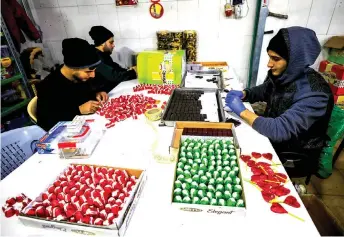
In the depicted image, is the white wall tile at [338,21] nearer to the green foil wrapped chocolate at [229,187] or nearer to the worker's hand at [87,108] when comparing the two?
the green foil wrapped chocolate at [229,187]

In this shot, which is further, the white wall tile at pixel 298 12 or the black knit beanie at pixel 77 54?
the white wall tile at pixel 298 12

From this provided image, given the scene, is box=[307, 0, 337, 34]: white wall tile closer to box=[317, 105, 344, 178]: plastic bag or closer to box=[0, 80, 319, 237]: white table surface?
box=[317, 105, 344, 178]: plastic bag

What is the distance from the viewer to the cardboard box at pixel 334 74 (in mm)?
2973

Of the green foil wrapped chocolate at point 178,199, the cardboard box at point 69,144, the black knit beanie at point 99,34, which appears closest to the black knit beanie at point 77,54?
the cardboard box at point 69,144

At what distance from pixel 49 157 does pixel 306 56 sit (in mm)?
1881

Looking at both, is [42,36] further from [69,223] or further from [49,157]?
[69,223]

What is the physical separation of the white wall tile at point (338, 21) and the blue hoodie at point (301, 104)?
2188mm

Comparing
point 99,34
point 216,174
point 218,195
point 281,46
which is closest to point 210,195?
point 218,195

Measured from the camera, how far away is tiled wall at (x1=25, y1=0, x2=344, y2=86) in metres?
3.04

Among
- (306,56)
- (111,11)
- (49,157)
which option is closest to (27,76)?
(111,11)

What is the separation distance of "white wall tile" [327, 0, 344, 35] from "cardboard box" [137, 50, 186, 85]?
2328 millimetres

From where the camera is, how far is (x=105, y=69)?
2854 mm

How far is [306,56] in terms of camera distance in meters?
1.46

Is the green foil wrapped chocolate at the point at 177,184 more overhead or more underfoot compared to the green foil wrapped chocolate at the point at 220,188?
more overhead
